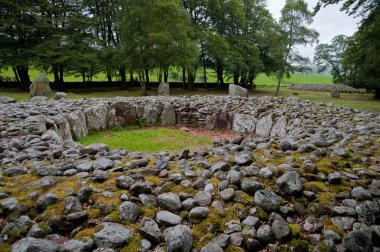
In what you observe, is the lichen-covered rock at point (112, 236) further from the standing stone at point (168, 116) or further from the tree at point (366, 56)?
the tree at point (366, 56)

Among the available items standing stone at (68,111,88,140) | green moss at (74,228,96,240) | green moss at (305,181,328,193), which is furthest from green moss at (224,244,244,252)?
standing stone at (68,111,88,140)

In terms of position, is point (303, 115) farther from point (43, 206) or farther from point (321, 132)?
point (43, 206)

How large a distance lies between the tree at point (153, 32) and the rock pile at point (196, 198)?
17.2 m

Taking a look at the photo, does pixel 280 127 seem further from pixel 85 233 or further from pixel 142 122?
pixel 85 233

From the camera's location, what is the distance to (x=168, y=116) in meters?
11.5

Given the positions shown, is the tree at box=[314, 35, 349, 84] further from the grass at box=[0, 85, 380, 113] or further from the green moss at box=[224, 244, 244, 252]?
the green moss at box=[224, 244, 244, 252]

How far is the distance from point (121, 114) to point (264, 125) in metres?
5.72

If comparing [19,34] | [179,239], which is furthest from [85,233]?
[19,34]

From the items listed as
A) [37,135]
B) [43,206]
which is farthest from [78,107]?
[43,206]

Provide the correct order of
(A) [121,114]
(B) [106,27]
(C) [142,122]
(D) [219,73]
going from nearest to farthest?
(A) [121,114], (C) [142,122], (B) [106,27], (D) [219,73]

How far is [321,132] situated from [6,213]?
5998 mm

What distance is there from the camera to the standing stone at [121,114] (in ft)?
35.4

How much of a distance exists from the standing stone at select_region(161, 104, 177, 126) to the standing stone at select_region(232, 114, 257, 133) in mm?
2750

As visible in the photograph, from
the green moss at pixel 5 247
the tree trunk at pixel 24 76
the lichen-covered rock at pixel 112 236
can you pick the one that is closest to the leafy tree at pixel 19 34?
the tree trunk at pixel 24 76
